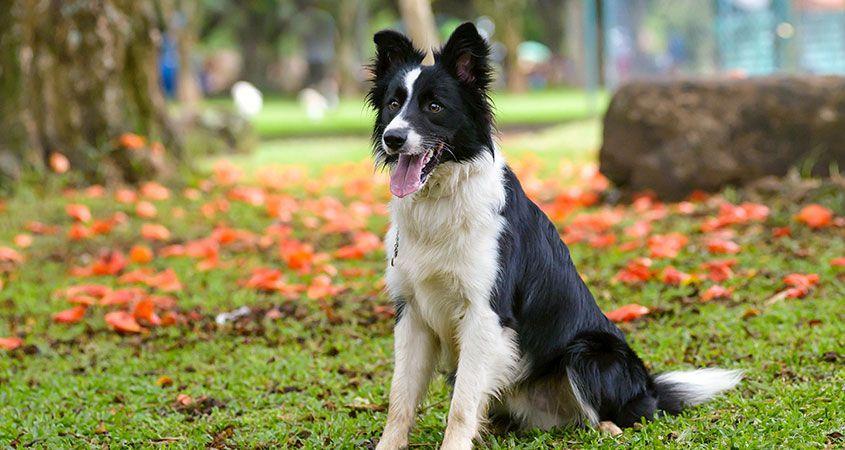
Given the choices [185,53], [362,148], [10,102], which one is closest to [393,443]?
[10,102]

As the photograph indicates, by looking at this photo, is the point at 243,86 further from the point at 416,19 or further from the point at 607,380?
the point at 607,380

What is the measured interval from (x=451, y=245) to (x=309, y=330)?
2277 millimetres

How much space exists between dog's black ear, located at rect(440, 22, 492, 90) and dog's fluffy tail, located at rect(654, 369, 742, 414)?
4.82 feet

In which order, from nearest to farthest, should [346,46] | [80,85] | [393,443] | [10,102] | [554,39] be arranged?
[393,443] < [80,85] < [10,102] < [346,46] < [554,39]

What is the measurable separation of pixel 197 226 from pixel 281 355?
3.79 meters

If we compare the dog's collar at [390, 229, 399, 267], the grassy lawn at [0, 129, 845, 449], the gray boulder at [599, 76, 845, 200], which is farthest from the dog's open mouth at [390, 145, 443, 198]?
the gray boulder at [599, 76, 845, 200]

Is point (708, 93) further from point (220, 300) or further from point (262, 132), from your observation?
point (262, 132)

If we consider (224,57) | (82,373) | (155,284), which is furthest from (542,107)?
(224,57)

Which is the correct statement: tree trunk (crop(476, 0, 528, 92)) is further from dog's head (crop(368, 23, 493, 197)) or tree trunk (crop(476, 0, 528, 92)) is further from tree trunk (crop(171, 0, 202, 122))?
dog's head (crop(368, 23, 493, 197))

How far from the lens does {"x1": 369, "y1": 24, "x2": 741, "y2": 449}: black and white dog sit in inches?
148

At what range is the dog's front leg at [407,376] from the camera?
12.9ft

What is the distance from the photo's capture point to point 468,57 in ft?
12.6

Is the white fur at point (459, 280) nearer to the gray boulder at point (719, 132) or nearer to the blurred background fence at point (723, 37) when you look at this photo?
the gray boulder at point (719, 132)

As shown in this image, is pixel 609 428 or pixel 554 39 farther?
pixel 554 39
